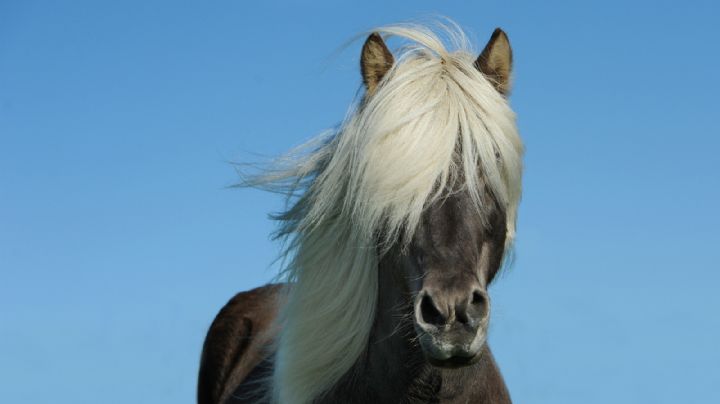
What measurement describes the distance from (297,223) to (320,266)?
309mm

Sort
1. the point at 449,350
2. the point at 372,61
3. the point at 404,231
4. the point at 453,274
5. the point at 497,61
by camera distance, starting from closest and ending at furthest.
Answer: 1. the point at 449,350
2. the point at 453,274
3. the point at 404,231
4. the point at 372,61
5. the point at 497,61

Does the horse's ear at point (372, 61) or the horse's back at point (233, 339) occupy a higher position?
the horse's ear at point (372, 61)

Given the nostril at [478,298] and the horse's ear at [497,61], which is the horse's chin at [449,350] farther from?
the horse's ear at [497,61]

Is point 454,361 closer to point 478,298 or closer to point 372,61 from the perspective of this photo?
point 478,298

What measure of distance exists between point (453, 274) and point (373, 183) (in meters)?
0.65

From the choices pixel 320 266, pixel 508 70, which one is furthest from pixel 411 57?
pixel 320 266

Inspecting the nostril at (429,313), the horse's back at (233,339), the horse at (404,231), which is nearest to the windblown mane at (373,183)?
the horse at (404,231)

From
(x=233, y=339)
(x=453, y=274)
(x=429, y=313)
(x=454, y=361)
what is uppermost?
(x=233, y=339)

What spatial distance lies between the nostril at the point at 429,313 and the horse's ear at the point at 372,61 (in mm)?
1334

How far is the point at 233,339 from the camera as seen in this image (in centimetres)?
762

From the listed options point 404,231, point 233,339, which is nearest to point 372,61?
point 404,231

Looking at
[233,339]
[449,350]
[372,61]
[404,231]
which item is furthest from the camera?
[233,339]

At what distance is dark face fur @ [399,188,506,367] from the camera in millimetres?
4008

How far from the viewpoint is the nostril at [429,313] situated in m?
4.04
